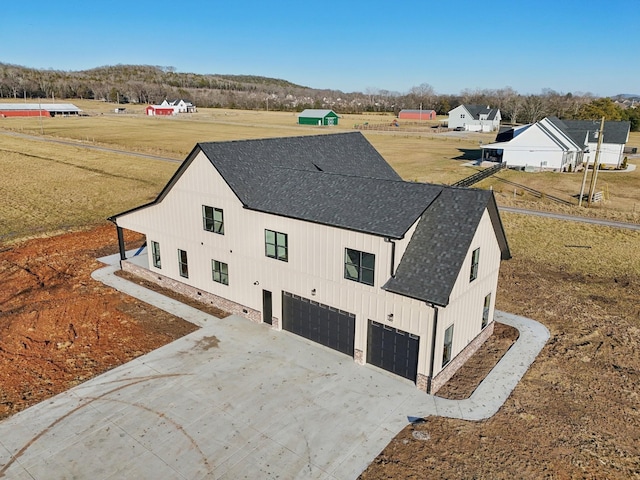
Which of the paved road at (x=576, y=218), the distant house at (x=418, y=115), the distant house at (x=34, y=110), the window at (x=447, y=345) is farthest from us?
the distant house at (x=418, y=115)

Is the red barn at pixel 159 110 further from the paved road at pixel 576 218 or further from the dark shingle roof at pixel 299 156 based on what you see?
the dark shingle roof at pixel 299 156

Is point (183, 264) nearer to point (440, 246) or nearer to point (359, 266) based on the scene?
point (359, 266)

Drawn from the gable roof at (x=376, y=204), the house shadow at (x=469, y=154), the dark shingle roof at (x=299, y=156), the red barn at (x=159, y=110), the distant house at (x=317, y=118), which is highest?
the red barn at (x=159, y=110)

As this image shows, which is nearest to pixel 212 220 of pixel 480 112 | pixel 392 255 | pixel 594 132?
pixel 392 255

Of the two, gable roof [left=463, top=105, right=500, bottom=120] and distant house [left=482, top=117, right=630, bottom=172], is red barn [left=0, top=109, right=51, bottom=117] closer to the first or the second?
gable roof [left=463, top=105, right=500, bottom=120]

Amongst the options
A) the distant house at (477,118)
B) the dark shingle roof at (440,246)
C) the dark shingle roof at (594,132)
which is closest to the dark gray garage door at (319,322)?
the dark shingle roof at (440,246)

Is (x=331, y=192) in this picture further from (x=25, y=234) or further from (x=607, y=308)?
(x=25, y=234)
